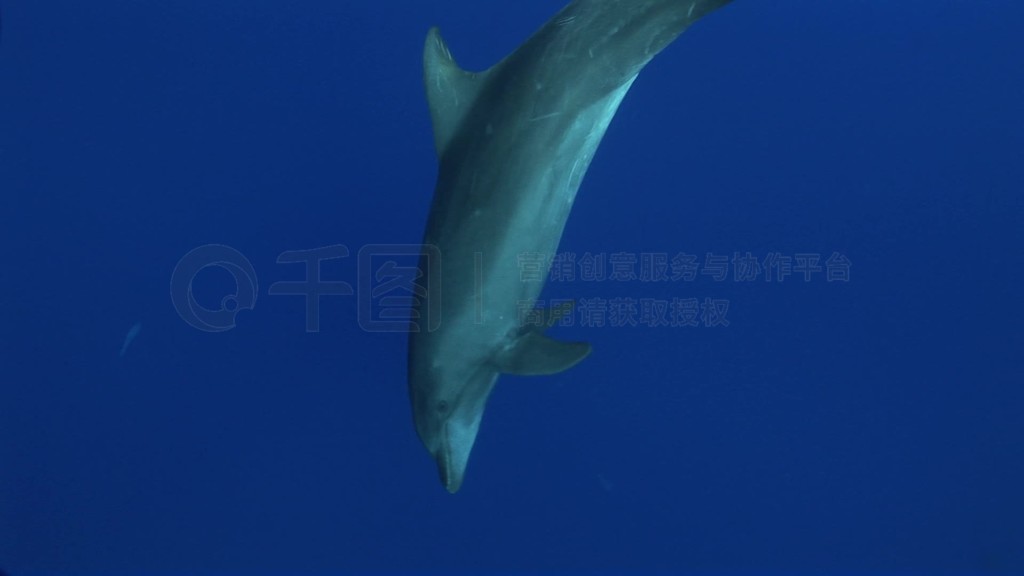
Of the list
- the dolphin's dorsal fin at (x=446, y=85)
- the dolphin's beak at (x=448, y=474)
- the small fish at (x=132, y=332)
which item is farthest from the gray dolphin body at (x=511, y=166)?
the small fish at (x=132, y=332)

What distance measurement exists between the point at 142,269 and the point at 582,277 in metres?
3.08

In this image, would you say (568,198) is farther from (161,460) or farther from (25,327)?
(25,327)

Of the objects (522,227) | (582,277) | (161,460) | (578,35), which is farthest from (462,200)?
(161,460)

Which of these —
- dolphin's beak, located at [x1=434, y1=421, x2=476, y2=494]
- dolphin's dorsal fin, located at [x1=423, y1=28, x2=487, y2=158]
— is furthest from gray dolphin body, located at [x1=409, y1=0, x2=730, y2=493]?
dolphin's beak, located at [x1=434, y1=421, x2=476, y2=494]

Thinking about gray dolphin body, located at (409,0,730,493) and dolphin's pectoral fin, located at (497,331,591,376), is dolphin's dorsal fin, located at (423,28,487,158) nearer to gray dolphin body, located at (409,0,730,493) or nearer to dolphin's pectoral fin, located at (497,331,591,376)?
gray dolphin body, located at (409,0,730,493)

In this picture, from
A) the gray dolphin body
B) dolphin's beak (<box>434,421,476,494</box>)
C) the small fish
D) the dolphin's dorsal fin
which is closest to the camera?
the gray dolphin body

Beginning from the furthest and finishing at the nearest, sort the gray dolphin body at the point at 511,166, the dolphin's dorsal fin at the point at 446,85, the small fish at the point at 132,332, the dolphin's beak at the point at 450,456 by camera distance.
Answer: the small fish at the point at 132,332
the dolphin's beak at the point at 450,456
the dolphin's dorsal fin at the point at 446,85
the gray dolphin body at the point at 511,166

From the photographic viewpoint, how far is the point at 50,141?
18.3 ft

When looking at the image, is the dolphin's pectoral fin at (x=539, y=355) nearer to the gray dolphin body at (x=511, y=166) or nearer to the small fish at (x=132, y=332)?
Result: the gray dolphin body at (x=511, y=166)

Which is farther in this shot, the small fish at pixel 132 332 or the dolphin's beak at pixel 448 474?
the small fish at pixel 132 332

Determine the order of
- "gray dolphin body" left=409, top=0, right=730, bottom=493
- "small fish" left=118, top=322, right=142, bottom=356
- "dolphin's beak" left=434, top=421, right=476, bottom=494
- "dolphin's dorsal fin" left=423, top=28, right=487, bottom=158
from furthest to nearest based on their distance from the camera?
1. "small fish" left=118, top=322, right=142, bottom=356
2. "dolphin's beak" left=434, top=421, right=476, bottom=494
3. "dolphin's dorsal fin" left=423, top=28, right=487, bottom=158
4. "gray dolphin body" left=409, top=0, right=730, bottom=493

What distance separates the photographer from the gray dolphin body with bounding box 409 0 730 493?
130 inches

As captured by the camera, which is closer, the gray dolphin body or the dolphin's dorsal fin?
the gray dolphin body

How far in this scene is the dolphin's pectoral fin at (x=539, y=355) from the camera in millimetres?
3518
